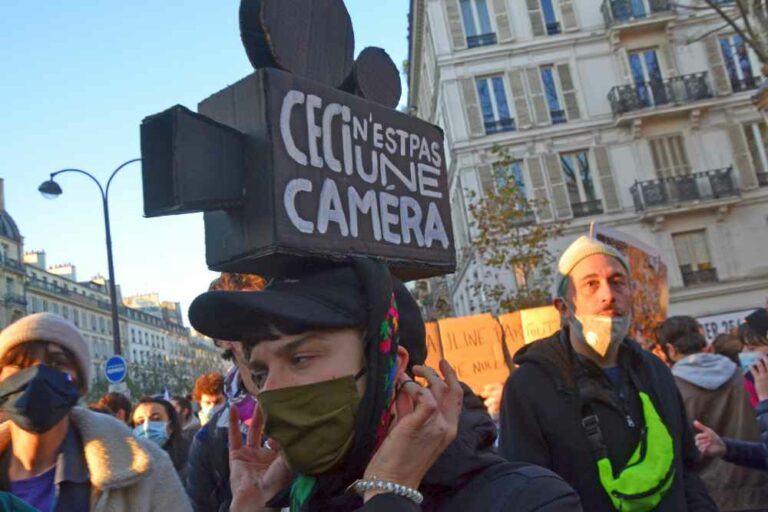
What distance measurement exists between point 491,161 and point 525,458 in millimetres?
22534

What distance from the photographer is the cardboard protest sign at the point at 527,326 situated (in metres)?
8.94

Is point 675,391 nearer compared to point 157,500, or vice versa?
point 157,500

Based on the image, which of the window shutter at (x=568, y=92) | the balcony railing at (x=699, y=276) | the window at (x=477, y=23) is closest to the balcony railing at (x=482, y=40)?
the window at (x=477, y=23)

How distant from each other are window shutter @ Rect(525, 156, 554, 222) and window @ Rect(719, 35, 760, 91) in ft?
23.2

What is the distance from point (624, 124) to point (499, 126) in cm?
412

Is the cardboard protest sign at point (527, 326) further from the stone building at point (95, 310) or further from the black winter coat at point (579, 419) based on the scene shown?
the stone building at point (95, 310)

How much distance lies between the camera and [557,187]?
24.2 meters

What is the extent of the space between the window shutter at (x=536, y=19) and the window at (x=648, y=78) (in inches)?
125

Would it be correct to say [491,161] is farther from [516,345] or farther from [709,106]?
[516,345]

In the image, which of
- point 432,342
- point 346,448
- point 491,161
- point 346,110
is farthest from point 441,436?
point 491,161

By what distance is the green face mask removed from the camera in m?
1.44

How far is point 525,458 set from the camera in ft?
8.76

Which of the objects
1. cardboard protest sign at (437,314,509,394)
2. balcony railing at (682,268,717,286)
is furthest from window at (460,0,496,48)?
cardboard protest sign at (437,314,509,394)

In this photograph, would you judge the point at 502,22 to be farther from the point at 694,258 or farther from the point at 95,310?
the point at 95,310
